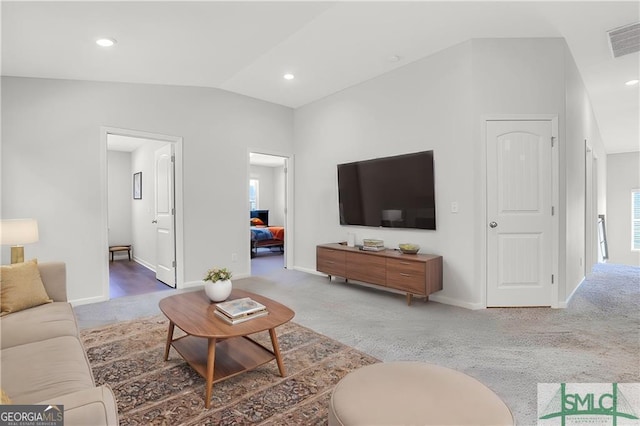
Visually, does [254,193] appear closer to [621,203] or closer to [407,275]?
[407,275]

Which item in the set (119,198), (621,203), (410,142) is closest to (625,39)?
(410,142)

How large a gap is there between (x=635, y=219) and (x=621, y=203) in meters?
0.49

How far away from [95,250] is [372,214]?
3.35 metres

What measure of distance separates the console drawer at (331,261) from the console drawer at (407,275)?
788mm

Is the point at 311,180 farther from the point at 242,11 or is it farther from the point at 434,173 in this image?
the point at 242,11

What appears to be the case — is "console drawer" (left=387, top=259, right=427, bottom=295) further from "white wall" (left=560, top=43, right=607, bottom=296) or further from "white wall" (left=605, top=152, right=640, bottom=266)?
"white wall" (left=605, top=152, right=640, bottom=266)

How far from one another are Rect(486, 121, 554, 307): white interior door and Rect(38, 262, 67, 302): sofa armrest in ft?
12.5

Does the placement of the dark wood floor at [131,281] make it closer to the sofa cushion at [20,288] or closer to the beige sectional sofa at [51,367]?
the sofa cushion at [20,288]

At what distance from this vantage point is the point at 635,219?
8.42 m

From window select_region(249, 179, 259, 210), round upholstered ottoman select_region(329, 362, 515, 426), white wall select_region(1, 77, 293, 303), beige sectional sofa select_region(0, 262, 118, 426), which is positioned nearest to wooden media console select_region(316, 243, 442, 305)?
white wall select_region(1, 77, 293, 303)

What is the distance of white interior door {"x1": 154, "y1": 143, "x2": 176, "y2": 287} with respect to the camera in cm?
459

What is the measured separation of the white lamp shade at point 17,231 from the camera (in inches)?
111

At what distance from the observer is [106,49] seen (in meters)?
3.15

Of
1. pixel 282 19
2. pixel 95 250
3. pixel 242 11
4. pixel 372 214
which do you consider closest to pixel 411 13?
pixel 282 19
